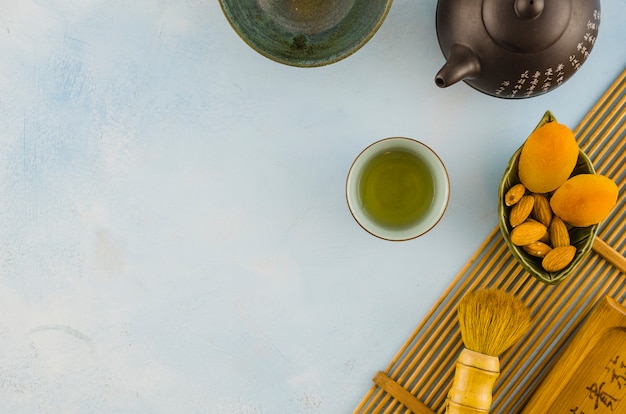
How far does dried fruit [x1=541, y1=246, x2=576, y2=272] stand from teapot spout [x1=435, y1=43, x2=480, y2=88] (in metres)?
0.24

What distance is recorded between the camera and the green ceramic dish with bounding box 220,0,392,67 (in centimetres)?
73

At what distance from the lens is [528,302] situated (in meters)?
0.78

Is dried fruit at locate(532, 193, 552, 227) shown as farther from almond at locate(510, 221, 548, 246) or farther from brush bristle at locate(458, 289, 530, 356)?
brush bristle at locate(458, 289, 530, 356)

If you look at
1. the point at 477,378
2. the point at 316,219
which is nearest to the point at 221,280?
Result: the point at 316,219

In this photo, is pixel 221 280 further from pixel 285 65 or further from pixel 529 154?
pixel 529 154

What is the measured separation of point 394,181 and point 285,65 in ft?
0.71

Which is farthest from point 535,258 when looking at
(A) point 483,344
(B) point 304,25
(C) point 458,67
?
(B) point 304,25

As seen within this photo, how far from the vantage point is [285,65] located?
30.7 inches

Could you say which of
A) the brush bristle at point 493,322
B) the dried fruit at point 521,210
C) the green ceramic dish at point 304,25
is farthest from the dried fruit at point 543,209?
the green ceramic dish at point 304,25

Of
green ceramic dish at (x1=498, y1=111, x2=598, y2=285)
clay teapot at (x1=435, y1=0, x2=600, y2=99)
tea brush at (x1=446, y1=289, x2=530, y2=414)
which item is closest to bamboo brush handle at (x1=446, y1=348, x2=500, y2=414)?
tea brush at (x1=446, y1=289, x2=530, y2=414)

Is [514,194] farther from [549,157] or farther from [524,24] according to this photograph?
Result: [524,24]

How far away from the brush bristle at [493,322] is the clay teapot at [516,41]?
0.27 metres

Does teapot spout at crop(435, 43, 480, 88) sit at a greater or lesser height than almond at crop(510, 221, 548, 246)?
greater

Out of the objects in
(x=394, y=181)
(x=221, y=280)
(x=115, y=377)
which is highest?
(x=394, y=181)
